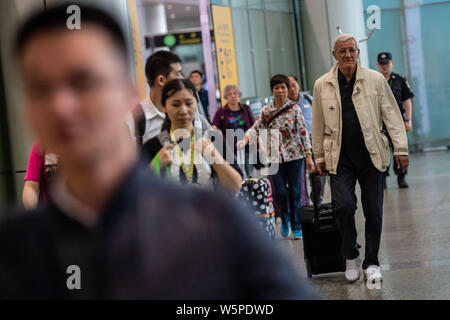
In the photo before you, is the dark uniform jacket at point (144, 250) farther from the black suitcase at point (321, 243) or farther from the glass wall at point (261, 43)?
the glass wall at point (261, 43)

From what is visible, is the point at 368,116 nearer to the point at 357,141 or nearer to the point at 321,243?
the point at 357,141

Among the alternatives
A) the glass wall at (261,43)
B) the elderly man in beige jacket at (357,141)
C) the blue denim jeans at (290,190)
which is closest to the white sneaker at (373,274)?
the elderly man in beige jacket at (357,141)

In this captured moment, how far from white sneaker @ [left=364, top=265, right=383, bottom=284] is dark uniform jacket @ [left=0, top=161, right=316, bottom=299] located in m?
5.03

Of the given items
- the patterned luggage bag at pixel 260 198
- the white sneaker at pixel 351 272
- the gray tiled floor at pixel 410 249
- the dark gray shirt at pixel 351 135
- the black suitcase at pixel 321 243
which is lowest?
the gray tiled floor at pixel 410 249

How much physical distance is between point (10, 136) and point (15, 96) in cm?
37

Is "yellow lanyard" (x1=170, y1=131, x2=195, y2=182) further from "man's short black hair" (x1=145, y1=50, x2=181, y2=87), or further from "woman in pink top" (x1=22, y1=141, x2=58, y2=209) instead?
"woman in pink top" (x1=22, y1=141, x2=58, y2=209)

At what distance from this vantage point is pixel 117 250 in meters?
0.86

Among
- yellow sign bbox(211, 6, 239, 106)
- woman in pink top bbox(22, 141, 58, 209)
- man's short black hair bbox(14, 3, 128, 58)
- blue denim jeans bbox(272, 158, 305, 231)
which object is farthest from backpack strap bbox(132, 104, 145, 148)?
yellow sign bbox(211, 6, 239, 106)

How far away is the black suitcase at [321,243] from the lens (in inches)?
247

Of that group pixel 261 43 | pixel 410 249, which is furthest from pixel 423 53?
pixel 410 249

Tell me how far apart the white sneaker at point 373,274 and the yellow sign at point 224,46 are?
24.3ft

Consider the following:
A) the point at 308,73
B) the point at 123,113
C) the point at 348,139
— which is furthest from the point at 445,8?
the point at 123,113

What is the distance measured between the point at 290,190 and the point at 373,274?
3129 millimetres
